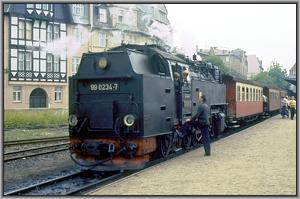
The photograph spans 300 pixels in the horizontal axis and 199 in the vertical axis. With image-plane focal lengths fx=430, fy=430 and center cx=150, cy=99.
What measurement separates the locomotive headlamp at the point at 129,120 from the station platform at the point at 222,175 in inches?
40.0

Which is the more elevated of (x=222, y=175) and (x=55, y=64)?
(x=55, y=64)

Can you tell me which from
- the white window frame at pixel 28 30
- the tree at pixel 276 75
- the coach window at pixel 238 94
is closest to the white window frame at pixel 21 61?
the white window frame at pixel 28 30

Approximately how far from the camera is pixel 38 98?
12.1 meters

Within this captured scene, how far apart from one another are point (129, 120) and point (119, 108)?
40 cm

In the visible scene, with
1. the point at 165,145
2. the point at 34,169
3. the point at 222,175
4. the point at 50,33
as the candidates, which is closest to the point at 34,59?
the point at 50,33

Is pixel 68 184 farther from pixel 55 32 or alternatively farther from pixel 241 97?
pixel 241 97

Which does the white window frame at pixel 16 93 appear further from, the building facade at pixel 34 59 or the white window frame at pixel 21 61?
the white window frame at pixel 21 61

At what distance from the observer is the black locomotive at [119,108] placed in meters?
8.94

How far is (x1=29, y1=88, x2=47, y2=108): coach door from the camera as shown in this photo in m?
11.2

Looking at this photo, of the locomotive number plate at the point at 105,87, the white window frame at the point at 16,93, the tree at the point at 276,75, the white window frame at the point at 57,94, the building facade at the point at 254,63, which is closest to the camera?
the locomotive number plate at the point at 105,87

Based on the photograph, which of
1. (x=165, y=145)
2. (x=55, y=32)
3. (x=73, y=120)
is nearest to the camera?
(x=73, y=120)

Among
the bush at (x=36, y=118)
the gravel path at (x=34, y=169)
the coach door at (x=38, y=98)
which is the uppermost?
the coach door at (x=38, y=98)

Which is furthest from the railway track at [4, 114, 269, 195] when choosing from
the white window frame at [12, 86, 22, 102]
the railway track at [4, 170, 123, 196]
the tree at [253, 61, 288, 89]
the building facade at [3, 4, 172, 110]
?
the tree at [253, 61, 288, 89]

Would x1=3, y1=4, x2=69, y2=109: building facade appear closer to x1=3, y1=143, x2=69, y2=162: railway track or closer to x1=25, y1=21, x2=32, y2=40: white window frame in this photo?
x1=25, y1=21, x2=32, y2=40: white window frame
